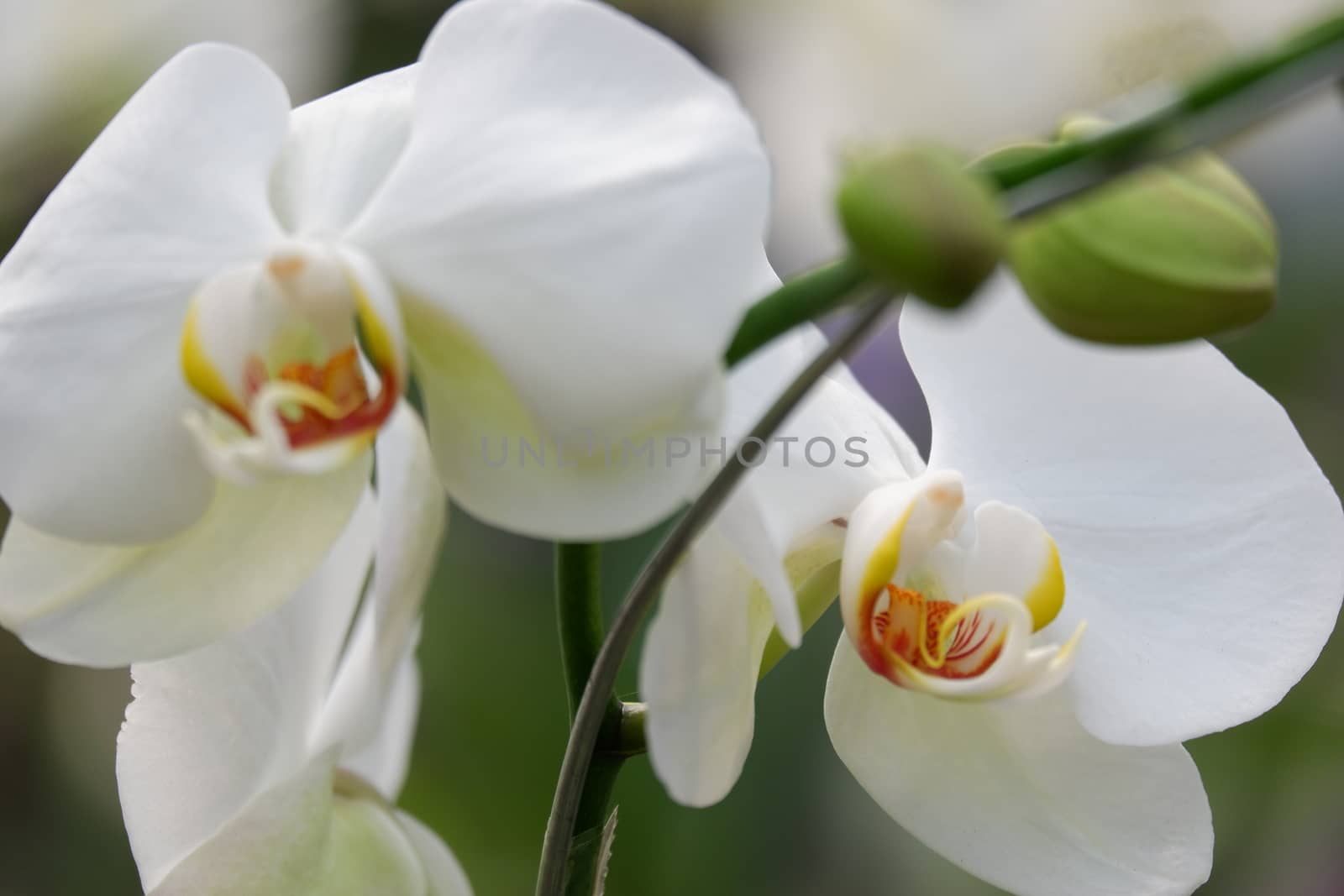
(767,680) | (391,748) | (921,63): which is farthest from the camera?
(921,63)

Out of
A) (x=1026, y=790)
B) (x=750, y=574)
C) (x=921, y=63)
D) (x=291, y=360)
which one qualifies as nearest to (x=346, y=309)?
(x=291, y=360)

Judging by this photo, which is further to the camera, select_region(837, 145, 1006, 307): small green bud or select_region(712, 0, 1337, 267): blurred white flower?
select_region(712, 0, 1337, 267): blurred white flower

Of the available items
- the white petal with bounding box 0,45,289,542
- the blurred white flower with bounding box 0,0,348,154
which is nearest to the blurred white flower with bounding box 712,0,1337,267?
the blurred white flower with bounding box 0,0,348,154

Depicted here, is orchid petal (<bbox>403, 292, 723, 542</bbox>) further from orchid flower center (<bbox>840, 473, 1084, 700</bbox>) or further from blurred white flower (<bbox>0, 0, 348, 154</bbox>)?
blurred white flower (<bbox>0, 0, 348, 154</bbox>)

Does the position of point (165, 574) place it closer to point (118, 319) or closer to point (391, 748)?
point (118, 319)

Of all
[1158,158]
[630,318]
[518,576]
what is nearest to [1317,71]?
[1158,158]

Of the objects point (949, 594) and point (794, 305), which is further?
point (949, 594)
